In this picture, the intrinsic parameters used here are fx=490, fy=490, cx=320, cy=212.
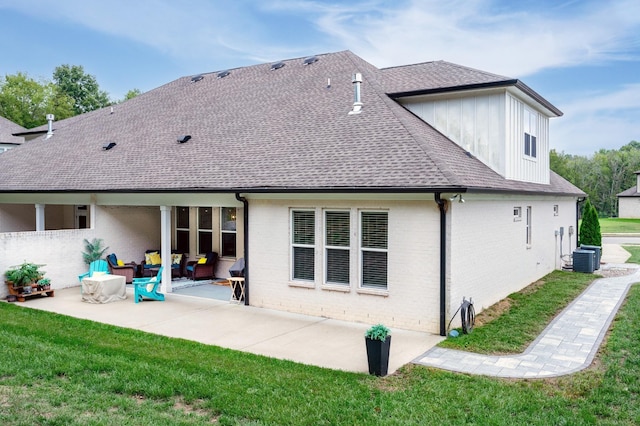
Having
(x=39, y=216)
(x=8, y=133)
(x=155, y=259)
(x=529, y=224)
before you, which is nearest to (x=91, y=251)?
(x=155, y=259)

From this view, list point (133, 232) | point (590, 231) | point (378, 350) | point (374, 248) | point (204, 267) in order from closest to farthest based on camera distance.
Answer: point (378, 350)
point (374, 248)
point (204, 267)
point (133, 232)
point (590, 231)

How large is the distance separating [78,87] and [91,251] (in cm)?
5467

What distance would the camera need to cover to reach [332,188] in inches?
394

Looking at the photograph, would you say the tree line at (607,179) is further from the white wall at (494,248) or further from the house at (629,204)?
the white wall at (494,248)

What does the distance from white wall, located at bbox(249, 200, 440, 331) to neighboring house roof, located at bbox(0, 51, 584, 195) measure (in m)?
0.66

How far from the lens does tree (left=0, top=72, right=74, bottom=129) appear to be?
50156 mm

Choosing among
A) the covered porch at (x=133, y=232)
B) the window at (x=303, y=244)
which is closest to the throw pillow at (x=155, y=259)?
the covered porch at (x=133, y=232)

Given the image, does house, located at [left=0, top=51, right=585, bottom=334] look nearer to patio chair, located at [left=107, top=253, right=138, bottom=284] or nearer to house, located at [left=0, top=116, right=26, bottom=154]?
patio chair, located at [left=107, top=253, right=138, bottom=284]

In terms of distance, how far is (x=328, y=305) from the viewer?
1070 centimetres

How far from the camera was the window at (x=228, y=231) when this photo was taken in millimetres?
15141

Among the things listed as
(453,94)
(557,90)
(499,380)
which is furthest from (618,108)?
(499,380)

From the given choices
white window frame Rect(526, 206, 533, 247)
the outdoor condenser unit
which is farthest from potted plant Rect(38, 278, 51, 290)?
the outdoor condenser unit

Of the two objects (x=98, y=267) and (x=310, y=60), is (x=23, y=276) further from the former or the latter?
(x=310, y=60)

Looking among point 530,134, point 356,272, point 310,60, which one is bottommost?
point 356,272
